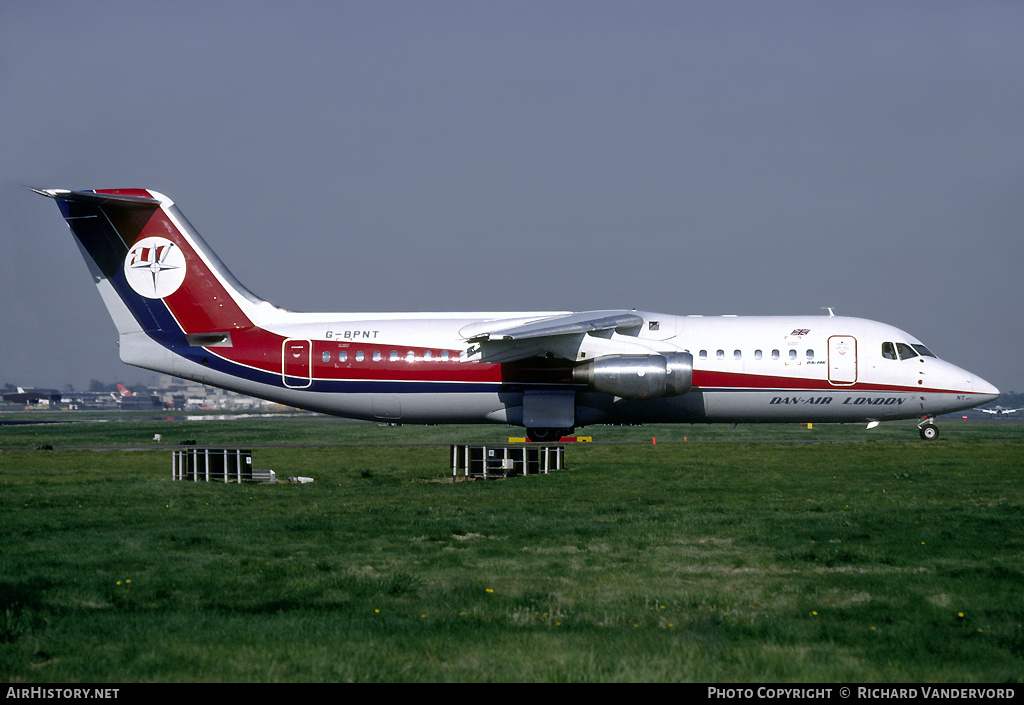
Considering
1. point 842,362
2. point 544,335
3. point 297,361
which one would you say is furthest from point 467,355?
point 842,362

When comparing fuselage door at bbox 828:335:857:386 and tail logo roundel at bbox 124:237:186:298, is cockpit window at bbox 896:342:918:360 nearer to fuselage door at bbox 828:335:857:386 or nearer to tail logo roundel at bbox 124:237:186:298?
fuselage door at bbox 828:335:857:386

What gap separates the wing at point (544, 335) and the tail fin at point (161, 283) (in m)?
8.47

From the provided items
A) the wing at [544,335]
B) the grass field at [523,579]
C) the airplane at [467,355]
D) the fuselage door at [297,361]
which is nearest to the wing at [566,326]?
the wing at [544,335]

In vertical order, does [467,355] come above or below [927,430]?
above

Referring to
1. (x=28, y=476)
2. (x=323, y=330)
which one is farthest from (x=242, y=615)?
(x=323, y=330)

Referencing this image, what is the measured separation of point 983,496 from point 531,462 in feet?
37.5

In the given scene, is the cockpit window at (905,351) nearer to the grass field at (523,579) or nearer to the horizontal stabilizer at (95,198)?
the grass field at (523,579)

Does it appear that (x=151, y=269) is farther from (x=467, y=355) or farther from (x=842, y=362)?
(x=842, y=362)

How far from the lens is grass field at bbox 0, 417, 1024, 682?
814 centimetres

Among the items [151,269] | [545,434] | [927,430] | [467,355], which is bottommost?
[927,430]

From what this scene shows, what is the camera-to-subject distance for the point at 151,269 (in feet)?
110

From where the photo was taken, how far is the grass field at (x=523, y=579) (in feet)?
26.7

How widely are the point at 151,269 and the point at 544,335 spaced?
565 inches

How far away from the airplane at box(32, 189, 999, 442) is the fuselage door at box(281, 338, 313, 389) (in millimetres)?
35
